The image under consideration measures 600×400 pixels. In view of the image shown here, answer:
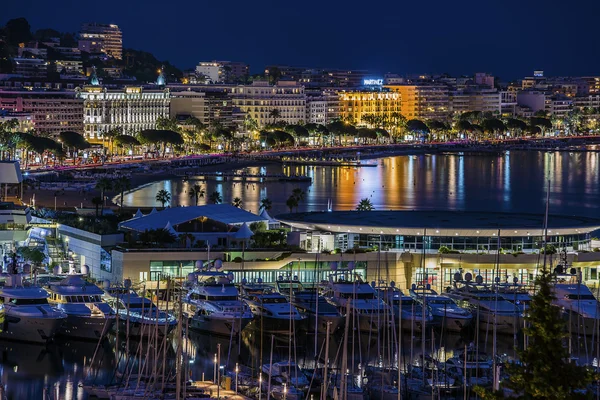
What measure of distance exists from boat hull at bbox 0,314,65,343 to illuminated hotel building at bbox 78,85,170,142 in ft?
221

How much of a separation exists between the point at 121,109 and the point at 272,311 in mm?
71757

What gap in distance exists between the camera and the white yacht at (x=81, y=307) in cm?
2192

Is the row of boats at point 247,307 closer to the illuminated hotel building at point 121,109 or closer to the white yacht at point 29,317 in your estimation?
the white yacht at point 29,317

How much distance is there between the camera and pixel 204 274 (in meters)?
24.4

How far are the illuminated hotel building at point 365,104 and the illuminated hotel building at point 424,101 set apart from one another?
2.16m

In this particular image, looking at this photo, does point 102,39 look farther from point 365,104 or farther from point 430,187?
point 430,187

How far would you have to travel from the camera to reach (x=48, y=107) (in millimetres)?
86375

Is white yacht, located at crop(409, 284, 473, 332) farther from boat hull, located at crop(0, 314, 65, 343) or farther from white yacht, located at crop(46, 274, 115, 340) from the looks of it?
boat hull, located at crop(0, 314, 65, 343)

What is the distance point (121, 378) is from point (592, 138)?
11321 centimetres

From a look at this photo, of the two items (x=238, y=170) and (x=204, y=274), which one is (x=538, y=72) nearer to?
(x=238, y=170)

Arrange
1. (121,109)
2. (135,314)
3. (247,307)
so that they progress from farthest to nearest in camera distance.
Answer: (121,109) → (247,307) → (135,314)

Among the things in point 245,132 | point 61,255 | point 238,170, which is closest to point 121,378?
point 61,255

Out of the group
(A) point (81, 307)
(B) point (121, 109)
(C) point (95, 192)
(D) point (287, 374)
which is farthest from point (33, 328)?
(B) point (121, 109)

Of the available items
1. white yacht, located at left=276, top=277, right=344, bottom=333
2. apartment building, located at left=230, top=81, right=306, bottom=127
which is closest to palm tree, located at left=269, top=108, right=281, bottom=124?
apartment building, located at left=230, top=81, right=306, bottom=127
